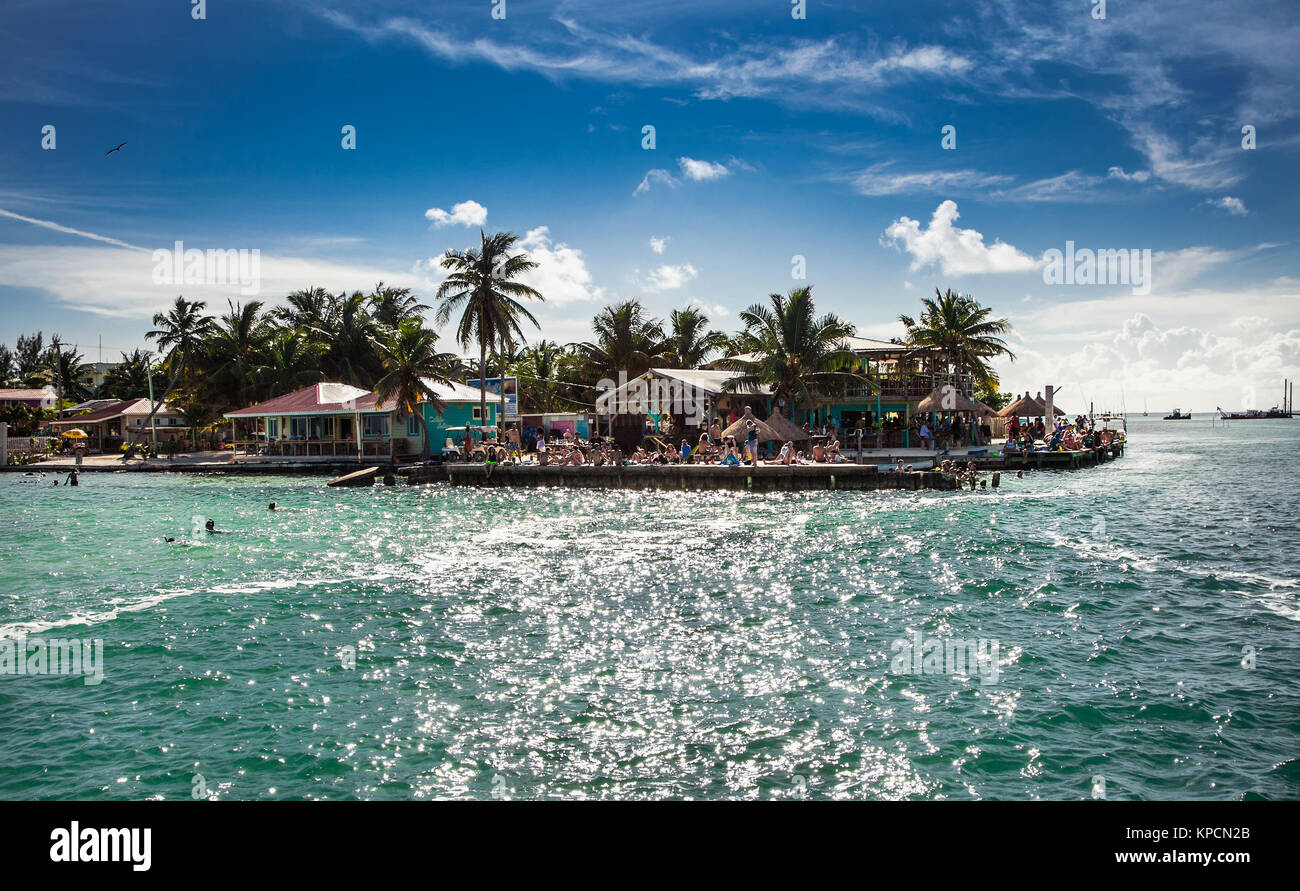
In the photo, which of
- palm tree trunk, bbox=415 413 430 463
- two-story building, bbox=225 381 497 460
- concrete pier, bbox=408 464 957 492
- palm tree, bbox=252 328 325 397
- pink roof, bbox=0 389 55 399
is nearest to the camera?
concrete pier, bbox=408 464 957 492

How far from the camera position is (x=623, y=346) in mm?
57250

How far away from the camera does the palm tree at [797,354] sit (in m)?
42.9

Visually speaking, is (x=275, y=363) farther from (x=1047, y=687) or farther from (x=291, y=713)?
(x=1047, y=687)

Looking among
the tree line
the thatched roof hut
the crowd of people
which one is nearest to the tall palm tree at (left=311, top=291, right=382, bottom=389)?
the tree line

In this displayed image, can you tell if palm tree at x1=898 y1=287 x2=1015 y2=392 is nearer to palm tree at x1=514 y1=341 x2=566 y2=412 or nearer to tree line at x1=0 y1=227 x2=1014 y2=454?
tree line at x1=0 y1=227 x2=1014 y2=454

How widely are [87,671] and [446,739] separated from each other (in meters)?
6.33

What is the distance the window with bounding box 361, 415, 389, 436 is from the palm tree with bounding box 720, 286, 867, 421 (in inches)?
821

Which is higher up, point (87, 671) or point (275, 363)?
point (275, 363)

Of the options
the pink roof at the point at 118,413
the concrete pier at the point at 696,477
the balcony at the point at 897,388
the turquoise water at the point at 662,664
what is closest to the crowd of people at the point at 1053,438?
the balcony at the point at 897,388

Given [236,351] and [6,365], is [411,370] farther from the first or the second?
[6,365]

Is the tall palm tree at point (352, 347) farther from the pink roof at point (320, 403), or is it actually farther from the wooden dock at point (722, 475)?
the wooden dock at point (722, 475)

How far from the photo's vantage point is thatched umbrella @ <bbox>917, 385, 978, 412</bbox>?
4428 cm

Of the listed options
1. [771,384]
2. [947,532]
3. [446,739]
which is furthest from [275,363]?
[446,739]
